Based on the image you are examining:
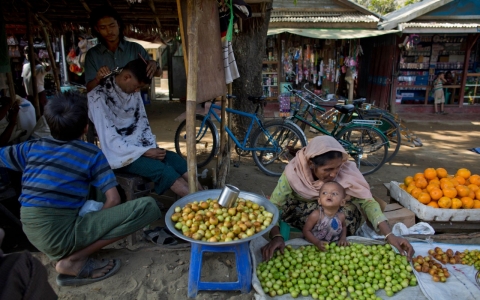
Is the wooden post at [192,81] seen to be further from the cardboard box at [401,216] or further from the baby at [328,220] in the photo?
the cardboard box at [401,216]

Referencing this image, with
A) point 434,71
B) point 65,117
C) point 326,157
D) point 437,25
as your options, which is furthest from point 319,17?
point 65,117

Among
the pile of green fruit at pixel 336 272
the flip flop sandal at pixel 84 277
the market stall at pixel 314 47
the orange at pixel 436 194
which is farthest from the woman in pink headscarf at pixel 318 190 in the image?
the market stall at pixel 314 47

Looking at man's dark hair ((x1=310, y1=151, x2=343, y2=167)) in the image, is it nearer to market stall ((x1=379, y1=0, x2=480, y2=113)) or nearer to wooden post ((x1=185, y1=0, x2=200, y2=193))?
wooden post ((x1=185, y1=0, x2=200, y2=193))

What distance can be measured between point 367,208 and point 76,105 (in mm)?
2379

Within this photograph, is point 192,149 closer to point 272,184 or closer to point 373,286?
point 373,286

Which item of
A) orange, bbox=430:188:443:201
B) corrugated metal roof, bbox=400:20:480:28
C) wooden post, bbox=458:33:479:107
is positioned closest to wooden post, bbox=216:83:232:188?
orange, bbox=430:188:443:201

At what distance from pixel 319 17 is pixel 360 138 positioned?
5.80m

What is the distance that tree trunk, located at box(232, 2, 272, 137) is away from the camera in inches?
246

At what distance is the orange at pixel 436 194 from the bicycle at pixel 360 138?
2.47 metres

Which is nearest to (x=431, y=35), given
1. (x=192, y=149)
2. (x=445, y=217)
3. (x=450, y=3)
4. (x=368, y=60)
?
(x=450, y=3)

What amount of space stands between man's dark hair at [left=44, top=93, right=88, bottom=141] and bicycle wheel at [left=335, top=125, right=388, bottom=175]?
432 centimetres

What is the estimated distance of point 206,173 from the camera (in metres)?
4.21

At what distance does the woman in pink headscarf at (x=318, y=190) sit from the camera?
Result: 274 centimetres

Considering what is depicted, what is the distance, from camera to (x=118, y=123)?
3537 mm
